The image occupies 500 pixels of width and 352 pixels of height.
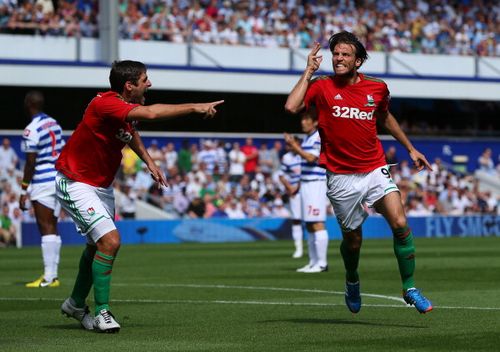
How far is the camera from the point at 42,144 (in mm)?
15719

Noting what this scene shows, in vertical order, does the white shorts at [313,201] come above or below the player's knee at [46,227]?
below

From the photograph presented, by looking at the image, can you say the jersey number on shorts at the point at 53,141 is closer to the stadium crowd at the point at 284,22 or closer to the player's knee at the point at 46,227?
the player's knee at the point at 46,227

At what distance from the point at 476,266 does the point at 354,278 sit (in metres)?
9.21

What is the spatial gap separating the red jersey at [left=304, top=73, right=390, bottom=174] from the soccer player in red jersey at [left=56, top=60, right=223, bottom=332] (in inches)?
62.7

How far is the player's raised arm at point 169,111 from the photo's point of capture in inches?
347

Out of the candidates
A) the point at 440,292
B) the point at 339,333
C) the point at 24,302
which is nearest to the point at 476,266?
the point at 440,292

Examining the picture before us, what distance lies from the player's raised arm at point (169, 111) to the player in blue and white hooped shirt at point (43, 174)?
6283 mm

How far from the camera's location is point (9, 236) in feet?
103

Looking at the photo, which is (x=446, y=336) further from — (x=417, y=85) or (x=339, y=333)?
(x=417, y=85)

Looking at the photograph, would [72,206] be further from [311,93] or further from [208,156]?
[208,156]

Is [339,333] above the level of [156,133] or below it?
above

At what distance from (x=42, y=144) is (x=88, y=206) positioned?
19.2ft

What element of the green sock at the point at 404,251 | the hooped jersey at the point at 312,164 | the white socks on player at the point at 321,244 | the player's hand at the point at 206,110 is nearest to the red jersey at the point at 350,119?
the green sock at the point at 404,251

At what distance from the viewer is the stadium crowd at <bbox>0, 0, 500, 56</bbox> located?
36.8m
